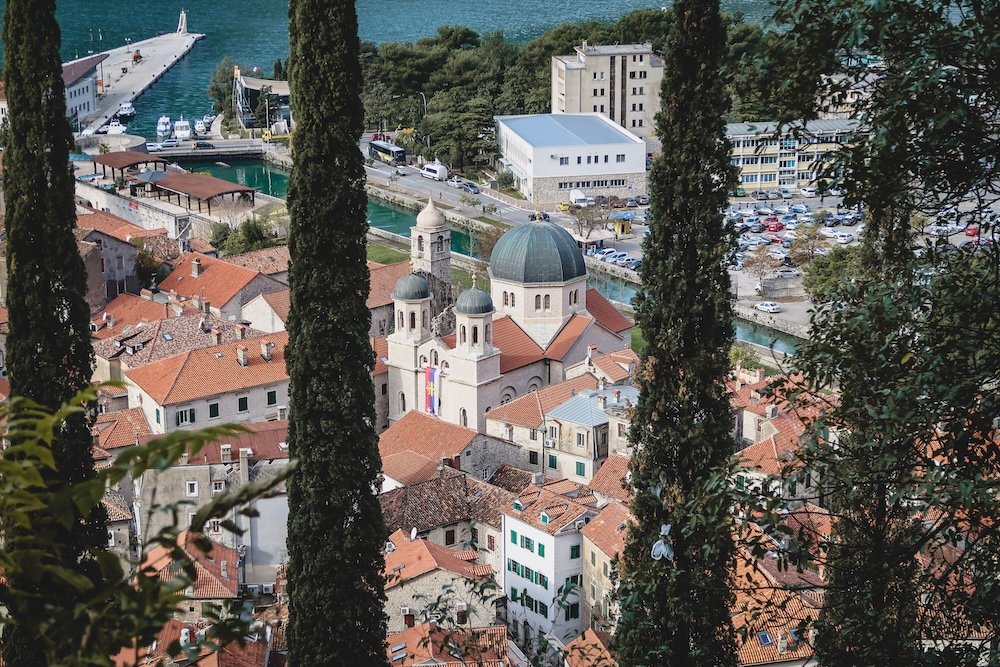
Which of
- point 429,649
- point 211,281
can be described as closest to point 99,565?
point 429,649

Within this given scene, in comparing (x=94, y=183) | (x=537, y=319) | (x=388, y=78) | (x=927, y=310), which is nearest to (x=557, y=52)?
(x=388, y=78)

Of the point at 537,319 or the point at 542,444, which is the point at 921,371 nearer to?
the point at 542,444

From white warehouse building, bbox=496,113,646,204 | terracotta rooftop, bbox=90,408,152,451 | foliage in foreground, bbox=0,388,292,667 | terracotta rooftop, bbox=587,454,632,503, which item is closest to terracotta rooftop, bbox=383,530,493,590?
terracotta rooftop, bbox=587,454,632,503

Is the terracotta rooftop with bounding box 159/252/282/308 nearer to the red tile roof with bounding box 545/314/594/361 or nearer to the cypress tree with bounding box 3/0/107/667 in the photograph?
the red tile roof with bounding box 545/314/594/361

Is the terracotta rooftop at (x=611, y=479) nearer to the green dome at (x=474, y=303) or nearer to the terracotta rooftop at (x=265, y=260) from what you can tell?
the green dome at (x=474, y=303)

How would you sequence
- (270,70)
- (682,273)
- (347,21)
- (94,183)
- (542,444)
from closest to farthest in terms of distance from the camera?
1. (682,273)
2. (347,21)
3. (542,444)
4. (94,183)
5. (270,70)

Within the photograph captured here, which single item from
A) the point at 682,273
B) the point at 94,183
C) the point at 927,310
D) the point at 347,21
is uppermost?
the point at 347,21
